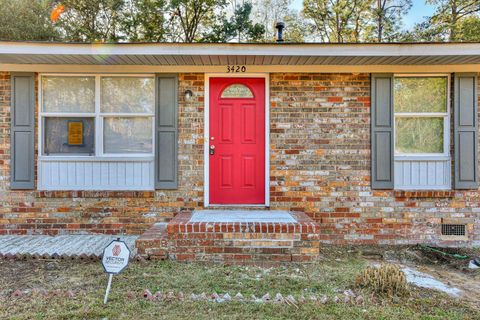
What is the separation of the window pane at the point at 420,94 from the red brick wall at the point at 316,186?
51 cm

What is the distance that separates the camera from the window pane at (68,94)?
16.5ft

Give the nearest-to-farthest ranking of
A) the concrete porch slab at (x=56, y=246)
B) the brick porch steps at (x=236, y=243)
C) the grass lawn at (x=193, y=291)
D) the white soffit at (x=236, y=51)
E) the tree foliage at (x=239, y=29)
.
Result: 1. the grass lawn at (x=193, y=291)
2. the brick porch steps at (x=236, y=243)
3. the concrete porch slab at (x=56, y=246)
4. the white soffit at (x=236, y=51)
5. the tree foliage at (x=239, y=29)

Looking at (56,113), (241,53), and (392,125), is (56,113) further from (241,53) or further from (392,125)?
(392,125)

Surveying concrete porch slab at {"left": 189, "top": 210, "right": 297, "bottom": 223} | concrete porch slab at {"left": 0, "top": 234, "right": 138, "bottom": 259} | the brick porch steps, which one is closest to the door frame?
concrete porch slab at {"left": 189, "top": 210, "right": 297, "bottom": 223}

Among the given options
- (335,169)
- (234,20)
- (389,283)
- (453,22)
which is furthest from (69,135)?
(453,22)

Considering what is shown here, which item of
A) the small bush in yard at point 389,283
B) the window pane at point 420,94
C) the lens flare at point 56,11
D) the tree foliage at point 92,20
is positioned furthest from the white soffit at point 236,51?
the lens flare at point 56,11

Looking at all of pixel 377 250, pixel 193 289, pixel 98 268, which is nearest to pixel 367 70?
pixel 377 250

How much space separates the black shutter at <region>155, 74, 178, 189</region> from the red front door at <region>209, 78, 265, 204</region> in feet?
1.80

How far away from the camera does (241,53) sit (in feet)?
14.4

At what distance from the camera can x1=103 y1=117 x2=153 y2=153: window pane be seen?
5066mm

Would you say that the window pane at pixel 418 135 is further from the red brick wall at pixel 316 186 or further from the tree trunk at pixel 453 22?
the tree trunk at pixel 453 22

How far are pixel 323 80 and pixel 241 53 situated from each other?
140cm

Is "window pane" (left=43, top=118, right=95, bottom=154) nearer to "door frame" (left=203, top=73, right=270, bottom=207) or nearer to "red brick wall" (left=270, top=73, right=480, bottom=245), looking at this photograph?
"door frame" (left=203, top=73, right=270, bottom=207)

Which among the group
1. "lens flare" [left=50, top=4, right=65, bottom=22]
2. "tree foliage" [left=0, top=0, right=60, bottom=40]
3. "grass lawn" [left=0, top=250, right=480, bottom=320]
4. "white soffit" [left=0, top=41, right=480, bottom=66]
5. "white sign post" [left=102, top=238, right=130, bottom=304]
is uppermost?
"lens flare" [left=50, top=4, right=65, bottom=22]
